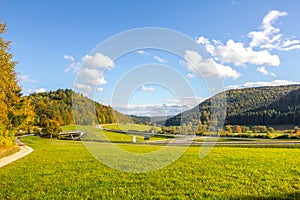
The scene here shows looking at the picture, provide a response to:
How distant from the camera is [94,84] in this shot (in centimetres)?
1163

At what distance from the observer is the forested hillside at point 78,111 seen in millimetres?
12844

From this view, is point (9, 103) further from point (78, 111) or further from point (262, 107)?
point (262, 107)

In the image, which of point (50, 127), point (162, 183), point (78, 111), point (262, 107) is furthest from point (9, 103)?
point (262, 107)

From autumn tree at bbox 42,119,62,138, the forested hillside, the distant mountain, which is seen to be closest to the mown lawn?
the forested hillside

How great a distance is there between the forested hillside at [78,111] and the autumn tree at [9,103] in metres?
4.82

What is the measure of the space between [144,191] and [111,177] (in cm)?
289

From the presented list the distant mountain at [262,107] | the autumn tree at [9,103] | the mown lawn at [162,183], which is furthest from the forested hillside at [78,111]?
the distant mountain at [262,107]

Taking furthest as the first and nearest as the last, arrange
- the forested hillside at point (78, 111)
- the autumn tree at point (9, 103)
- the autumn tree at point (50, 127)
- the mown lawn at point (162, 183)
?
the autumn tree at point (50, 127), the autumn tree at point (9, 103), the forested hillside at point (78, 111), the mown lawn at point (162, 183)

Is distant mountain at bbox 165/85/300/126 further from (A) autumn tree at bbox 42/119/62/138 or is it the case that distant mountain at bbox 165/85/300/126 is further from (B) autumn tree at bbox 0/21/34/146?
(B) autumn tree at bbox 0/21/34/146

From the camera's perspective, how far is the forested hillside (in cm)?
1284

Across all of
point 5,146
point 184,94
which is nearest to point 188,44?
point 184,94

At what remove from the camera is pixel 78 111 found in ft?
41.9

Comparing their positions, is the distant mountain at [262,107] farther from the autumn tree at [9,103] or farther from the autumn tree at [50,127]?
the autumn tree at [9,103]

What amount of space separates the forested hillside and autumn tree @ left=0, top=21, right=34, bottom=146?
4819 millimetres
